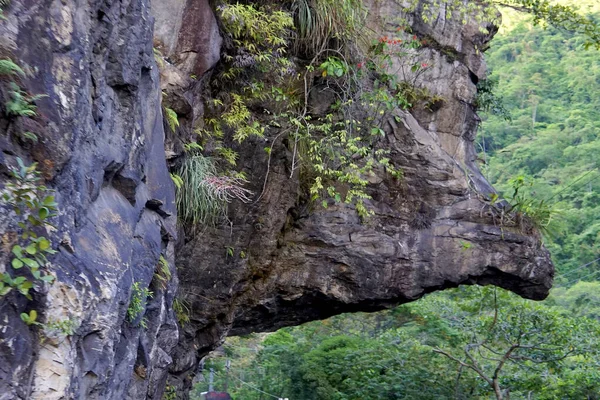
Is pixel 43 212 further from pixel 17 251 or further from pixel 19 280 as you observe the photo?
pixel 19 280

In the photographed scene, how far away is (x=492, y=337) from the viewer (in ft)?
33.8

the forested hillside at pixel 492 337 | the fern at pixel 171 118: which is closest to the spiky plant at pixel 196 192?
the fern at pixel 171 118

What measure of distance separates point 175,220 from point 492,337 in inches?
243

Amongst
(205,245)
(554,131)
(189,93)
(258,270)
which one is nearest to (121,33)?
(189,93)

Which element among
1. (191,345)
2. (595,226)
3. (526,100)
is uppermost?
(526,100)

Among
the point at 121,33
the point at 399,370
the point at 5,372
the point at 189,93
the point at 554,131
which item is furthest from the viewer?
the point at 554,131

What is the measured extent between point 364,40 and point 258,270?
2.74 m

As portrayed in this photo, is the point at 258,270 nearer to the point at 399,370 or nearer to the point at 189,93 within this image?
the point at 189,93

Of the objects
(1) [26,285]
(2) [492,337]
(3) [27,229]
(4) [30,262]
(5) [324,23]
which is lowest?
(1) [26,285]

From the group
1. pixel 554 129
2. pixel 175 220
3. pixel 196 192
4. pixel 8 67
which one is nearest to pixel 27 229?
pixel 8 67

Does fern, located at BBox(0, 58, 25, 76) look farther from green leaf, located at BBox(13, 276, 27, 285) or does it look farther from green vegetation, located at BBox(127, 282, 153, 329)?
green vegetation, located at BBox(127, 282, 153, 329)

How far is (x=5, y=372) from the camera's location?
3158mm

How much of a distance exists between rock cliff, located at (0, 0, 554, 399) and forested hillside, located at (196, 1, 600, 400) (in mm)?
912

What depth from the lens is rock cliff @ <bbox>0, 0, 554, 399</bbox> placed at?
362 centimetres
